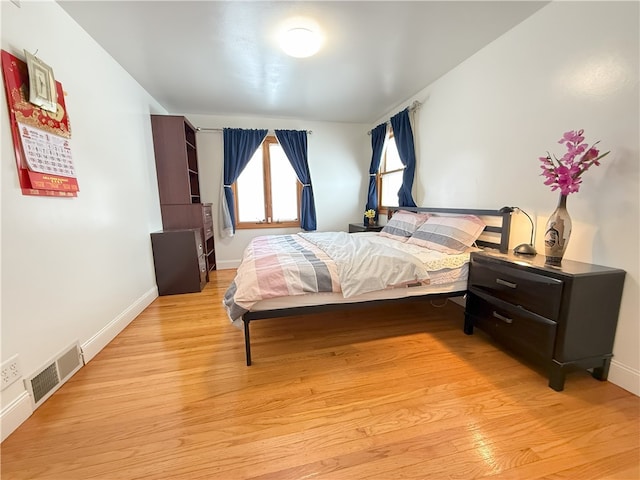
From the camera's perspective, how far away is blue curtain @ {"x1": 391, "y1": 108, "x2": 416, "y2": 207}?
3434 mm

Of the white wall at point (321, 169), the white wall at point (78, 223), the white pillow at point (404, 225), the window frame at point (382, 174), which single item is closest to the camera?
the white wall at point (78, 223)

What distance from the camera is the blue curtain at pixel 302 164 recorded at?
14.1 ft

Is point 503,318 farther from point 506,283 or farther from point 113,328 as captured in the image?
point 113,328

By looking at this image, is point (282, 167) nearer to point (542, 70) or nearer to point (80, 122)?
point (80, 122)

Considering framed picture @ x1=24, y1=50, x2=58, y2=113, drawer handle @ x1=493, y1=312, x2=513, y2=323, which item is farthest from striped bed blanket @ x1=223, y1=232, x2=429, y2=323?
framed picture @ x1=24, y1=50, x2=58, y2=113

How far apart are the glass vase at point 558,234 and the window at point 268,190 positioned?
11.7ft

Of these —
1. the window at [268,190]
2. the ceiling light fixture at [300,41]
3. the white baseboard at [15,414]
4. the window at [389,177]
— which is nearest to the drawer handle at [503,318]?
the window at [389,177]

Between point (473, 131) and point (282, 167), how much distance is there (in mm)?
2911

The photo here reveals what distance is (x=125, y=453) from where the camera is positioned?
1.16 meters

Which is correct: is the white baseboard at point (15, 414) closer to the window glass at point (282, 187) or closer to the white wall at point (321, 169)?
the white wall at point (321, 169)

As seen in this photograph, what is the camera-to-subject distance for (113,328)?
2191 millimetres

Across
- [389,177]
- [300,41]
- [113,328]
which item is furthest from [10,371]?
[389,177]

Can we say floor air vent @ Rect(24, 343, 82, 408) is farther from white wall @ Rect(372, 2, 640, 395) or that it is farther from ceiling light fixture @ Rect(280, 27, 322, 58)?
white wall @ Rect(372, 2, 640, 395)

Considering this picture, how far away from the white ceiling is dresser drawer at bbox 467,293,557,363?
7.07 feet
